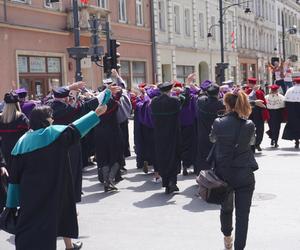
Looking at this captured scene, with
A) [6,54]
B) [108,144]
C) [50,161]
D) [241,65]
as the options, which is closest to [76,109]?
[108,144]

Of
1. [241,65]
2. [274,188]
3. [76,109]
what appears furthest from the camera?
[241,65]

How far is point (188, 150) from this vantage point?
11.5m

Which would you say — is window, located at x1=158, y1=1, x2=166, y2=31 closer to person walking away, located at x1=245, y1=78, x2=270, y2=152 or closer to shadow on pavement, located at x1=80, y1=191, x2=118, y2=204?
person walking away, located at x1=245, y1=78, x2=270, y2=152

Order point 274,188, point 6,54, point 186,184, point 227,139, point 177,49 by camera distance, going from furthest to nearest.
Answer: point 177,49, point 6,54, point 186,184, point 274,188, point 227,139

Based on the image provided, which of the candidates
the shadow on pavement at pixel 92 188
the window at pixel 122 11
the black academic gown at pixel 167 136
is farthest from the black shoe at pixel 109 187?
the window at pixel 122 11

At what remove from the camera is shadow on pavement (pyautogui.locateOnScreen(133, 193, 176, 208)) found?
28.9 ft

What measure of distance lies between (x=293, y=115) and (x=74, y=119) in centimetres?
844

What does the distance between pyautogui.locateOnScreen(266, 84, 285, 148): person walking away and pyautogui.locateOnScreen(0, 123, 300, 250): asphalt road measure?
13.6ft

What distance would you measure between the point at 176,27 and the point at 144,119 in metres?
25.3

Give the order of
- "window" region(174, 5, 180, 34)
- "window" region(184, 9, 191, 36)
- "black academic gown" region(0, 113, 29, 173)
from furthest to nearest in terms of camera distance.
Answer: "window" region(184, 9, 191, 36) < "window" region(174, 5, 180, 34) < "black academic gown" region(0, 113, 29, 173)

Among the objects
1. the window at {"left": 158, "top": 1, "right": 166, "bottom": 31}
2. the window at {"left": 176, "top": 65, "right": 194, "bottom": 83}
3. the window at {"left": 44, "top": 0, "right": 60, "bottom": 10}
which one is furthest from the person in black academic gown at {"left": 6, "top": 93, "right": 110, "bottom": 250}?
the window at {"left": 176, "top": 65, "right": 194, "bottom": 83}

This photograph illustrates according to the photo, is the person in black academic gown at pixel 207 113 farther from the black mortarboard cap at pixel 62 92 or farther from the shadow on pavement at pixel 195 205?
the black mortarboard cap at pixel 62 92

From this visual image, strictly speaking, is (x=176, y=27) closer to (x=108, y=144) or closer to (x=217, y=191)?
(x=108, y=144)

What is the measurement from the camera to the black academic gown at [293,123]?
1492 centimetres
